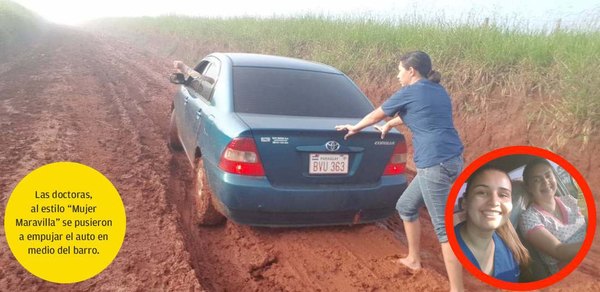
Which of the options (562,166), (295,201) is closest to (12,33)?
(295,201)

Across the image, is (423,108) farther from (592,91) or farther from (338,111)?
(592,91)

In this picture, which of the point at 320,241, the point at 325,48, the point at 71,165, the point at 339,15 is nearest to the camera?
the point at 71,165

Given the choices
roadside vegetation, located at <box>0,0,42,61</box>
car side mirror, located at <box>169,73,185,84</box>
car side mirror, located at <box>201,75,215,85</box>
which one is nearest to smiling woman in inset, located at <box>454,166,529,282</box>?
car side mirror, located at <box>201,75,215,85</box>

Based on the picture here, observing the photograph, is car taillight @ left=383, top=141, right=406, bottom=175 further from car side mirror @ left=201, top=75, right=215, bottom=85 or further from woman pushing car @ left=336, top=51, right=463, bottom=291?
car side mirror @ left=201, top=75, right=215, bottom=85

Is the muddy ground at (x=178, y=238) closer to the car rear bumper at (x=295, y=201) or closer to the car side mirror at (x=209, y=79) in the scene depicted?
the car rear bumper at (x=295, y=201)

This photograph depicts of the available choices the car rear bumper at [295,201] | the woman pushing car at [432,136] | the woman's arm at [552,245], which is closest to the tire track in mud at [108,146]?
the car rear bumper at [295,201]

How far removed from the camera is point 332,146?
131 inches

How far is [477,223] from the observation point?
1.76 meters

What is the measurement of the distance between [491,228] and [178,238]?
2.55 metres

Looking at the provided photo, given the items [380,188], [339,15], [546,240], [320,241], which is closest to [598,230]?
[380,188]

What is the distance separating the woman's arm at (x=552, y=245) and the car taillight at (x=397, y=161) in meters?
2.01

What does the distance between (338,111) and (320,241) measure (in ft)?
3.93

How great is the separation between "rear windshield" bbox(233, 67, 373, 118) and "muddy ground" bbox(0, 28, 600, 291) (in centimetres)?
110

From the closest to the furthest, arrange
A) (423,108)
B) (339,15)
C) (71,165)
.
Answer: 1. (71,165)
2. (423,108)
3. (339,15)
